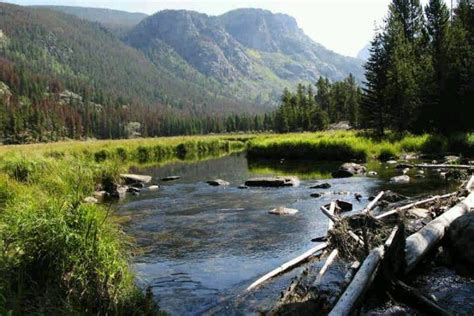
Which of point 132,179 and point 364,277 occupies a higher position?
point 364,277

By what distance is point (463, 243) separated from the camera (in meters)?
11.0

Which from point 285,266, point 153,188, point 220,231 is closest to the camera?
point 285,266

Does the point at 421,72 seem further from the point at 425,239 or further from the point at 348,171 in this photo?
the point at 425,239

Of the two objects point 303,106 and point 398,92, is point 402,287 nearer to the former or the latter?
point 398,92

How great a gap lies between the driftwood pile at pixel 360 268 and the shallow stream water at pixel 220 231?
3.65 ft

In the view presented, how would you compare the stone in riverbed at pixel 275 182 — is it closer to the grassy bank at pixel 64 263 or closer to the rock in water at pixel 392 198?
the rock in water at pixel 392 198

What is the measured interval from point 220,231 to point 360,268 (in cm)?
959

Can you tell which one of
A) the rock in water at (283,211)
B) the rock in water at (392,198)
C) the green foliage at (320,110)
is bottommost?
the rock in water at (283,211)

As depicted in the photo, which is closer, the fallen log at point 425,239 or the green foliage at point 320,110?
the fallen log at point 425,239

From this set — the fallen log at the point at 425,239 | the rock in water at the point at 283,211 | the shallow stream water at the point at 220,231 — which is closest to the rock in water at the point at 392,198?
the shallow stream water at the point at 220,231

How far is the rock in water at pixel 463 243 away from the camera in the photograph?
35.6 ft

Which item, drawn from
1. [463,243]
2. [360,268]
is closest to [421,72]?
→ [463,243]

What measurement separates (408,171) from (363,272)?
24.9 metres

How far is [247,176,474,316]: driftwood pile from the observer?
8.49 metres
